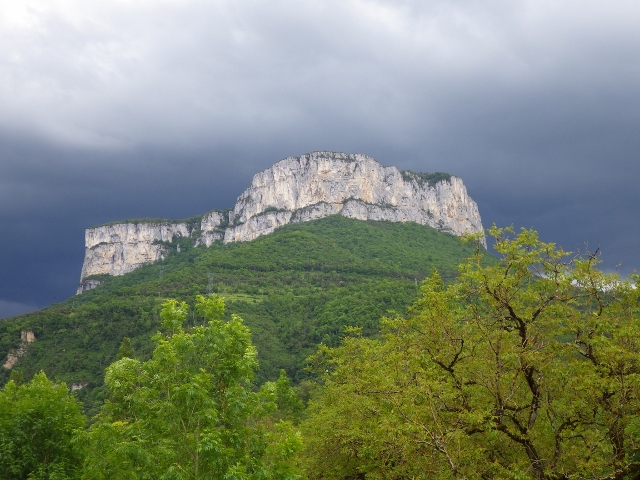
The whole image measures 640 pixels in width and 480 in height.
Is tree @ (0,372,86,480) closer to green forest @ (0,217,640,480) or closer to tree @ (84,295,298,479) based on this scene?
green forest @ (0,217,640,480)

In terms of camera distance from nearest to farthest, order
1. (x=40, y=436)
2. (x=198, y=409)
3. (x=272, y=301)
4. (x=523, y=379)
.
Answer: (x=198, y=409)
(x=523, y=379)
(x=40, y=436)
(x=272, y=301)

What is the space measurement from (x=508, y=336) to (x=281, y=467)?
6667 millimetres

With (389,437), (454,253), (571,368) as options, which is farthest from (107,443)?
(454,253)

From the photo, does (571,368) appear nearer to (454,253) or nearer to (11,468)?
(11,468)

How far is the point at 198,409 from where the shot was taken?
12883 millimetres

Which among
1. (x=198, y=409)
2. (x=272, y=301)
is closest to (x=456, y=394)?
(x=198, y=409)

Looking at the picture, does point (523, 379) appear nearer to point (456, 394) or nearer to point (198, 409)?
point (456, 394)

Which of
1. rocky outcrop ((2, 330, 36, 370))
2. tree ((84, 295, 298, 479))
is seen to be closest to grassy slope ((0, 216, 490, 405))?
rocky outcrop ((2, 330, 36, 370))

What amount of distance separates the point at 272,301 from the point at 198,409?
4700 inches

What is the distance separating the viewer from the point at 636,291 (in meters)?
13.6

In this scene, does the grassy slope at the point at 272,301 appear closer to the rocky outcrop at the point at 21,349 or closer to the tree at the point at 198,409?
the rocky outcrop at the point at 21,349

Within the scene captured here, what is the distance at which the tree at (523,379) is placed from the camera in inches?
464

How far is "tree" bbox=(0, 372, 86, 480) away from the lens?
19156mm

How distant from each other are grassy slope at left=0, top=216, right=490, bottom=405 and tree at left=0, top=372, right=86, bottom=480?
5602 cm
